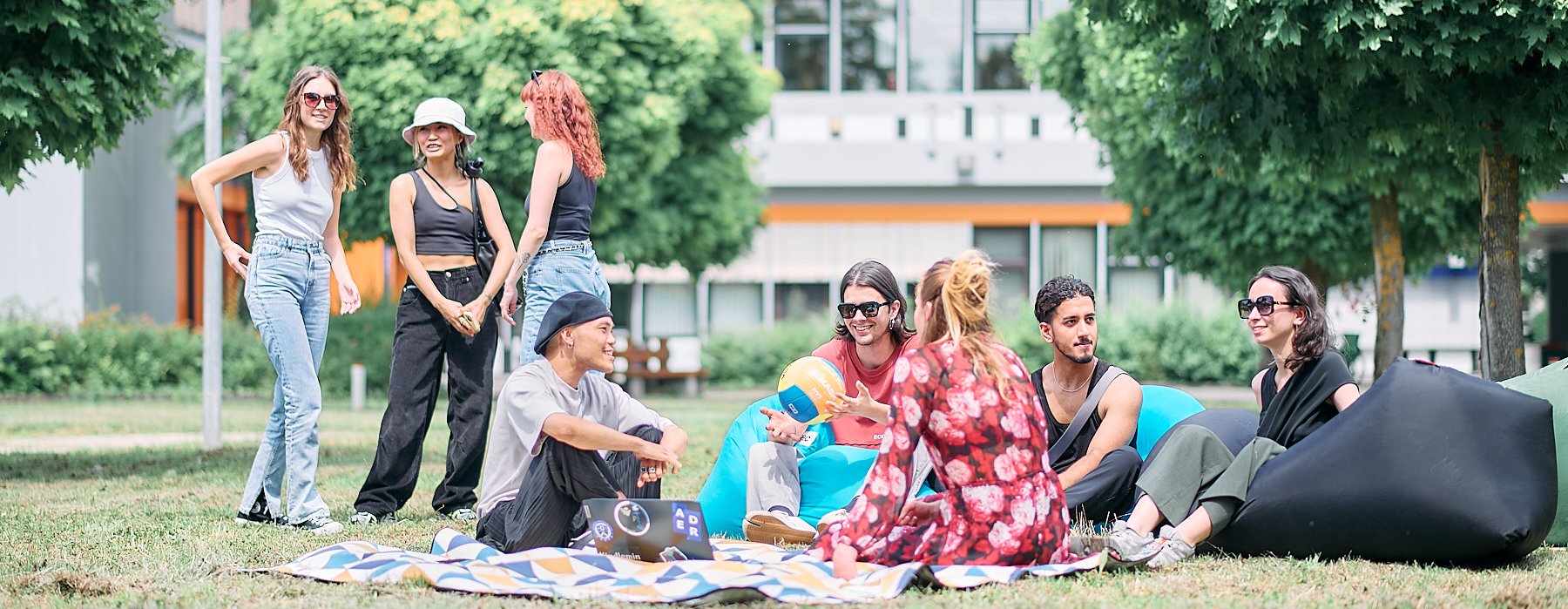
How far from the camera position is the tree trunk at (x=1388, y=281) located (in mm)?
16453

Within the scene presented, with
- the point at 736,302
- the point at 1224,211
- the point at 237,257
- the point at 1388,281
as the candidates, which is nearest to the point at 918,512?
the point at 237,257

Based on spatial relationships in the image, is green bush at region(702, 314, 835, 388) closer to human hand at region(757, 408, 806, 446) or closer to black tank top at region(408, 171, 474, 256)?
black tank top at region(408, 171, 474, 256)

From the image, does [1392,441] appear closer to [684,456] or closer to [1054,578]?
[1054,578]

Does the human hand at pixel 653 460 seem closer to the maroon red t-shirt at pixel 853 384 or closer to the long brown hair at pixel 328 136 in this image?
the maroon red t-shirt at pixel 853 384

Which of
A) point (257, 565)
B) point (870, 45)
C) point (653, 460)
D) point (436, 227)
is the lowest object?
point (257, 565)

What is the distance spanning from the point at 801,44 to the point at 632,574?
2769 cm

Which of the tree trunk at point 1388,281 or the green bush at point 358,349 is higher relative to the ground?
the tree trunk at point 1388,281

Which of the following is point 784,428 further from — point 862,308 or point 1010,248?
point 1010,248

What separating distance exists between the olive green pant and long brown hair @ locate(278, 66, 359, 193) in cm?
379

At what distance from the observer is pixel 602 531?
580 centimetres

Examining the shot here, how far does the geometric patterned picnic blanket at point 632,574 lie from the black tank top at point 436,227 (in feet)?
6.55

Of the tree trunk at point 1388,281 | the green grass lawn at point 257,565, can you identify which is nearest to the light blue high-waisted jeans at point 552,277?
the green grass lawn at point 257,565

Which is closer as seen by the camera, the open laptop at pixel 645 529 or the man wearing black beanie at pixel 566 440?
the open laptop at pixel 645 529

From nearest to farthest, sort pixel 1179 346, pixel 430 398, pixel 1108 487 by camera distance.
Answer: pixel 1108 487 → pixel 430 398 → pixel 1179 346
